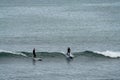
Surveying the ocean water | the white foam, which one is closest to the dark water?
the ocean water

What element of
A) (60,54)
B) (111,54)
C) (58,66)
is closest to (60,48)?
(60,54)

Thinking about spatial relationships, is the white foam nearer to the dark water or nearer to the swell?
the swell

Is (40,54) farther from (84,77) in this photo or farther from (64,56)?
(84,77)

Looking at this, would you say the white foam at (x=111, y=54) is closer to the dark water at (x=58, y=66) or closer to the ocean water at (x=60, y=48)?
the ocean water at (x=60, y=48)

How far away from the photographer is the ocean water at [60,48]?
199 feet

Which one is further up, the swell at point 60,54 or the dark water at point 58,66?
the swell at point 60,54

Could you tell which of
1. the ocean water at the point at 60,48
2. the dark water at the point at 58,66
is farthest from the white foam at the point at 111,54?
the dark water at the point at 58,66

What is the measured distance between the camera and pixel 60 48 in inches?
3206

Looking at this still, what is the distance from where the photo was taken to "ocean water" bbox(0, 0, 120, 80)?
199ft

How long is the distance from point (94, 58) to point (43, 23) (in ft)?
164

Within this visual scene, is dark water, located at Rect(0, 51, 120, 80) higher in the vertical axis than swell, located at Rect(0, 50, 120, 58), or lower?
lower

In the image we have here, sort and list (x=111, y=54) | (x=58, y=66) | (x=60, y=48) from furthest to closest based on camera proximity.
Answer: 1. (x=60, y=48)
2. (x=111, y=54)
3. (x=58, y=66)

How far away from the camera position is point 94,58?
71.2m

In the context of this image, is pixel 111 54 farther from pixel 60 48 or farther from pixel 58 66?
pixel 60 48
